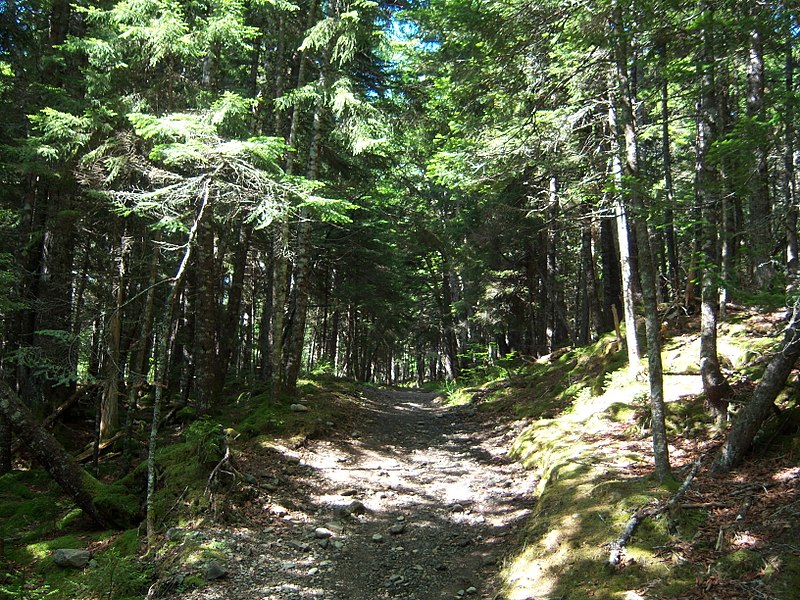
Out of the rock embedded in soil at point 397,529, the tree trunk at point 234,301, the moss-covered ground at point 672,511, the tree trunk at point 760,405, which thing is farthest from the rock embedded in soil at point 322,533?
the tree trunk at point 234,301

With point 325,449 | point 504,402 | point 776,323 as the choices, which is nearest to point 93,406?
point 325,449

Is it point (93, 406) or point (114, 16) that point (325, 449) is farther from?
point (114, 16)

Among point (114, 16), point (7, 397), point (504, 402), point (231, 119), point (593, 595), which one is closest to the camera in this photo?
point (593, 595)

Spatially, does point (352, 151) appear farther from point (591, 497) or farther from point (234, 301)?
point (591, 497)

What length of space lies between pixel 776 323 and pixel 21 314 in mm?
16128

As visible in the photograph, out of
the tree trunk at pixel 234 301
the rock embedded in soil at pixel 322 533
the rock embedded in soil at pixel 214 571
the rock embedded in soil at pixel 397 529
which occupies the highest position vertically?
the tree trunk at pixel 234 301

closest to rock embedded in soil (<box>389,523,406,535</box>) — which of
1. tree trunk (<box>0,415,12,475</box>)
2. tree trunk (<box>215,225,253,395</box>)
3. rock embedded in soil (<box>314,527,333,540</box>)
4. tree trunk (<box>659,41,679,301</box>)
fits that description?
rock embedded in soil (<box>314,527,333,540</box>)

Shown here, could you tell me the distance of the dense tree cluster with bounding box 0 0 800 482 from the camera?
249 inches

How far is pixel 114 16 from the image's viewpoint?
30.4 feet

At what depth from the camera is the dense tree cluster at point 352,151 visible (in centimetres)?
631

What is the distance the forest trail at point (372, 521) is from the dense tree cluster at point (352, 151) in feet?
8.40

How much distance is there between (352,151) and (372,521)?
10030 millimetres

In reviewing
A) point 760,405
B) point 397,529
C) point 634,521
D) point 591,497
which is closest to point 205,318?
point 397,529

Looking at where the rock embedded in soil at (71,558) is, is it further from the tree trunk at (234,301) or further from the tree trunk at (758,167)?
the tree trunk at (234,301)
